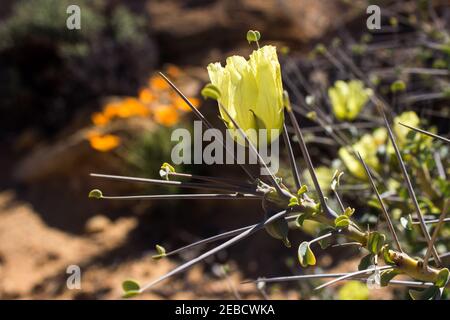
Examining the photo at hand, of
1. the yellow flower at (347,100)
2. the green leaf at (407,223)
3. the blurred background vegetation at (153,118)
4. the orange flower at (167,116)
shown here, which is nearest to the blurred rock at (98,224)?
the blurred background vegetation at (153,118)

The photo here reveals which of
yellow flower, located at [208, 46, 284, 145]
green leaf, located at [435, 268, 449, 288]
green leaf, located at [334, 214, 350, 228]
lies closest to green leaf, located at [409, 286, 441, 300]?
green leaf, located at [435, 268, 449, 288]

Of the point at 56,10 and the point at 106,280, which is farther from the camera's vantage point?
the point at 56,10

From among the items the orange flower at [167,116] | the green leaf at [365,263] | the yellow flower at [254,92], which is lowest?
the green leaf at [365,263]

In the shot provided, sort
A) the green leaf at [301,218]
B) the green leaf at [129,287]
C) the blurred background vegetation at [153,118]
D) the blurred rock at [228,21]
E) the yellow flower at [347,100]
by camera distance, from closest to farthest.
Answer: the green leaf at [129,287], the green leaf at [301,218], the yellow flower at [347,100], the blurred background vegetation at [153,118], the blurred rock at [228,21]

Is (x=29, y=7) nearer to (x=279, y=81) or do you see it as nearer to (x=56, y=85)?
(x=56, y=85)

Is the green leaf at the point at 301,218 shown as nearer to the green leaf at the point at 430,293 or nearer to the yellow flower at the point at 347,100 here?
the green leaf at the point at 430,293

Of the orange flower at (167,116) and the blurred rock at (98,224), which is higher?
the orange flower at (167,116)

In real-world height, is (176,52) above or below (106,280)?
above
